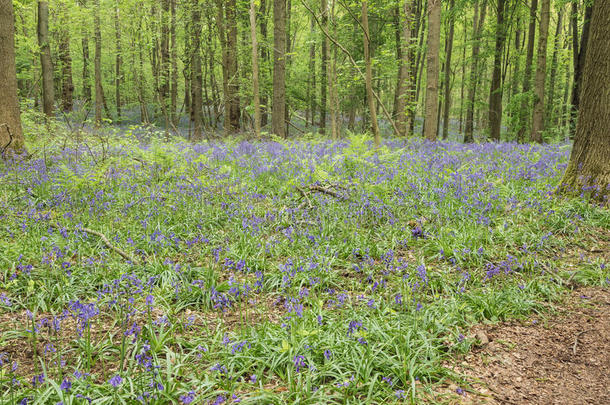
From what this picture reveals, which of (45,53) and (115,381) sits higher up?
(45,53)

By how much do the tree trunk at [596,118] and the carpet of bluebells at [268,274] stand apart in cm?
41

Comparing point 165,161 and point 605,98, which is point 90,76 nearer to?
point 165,161

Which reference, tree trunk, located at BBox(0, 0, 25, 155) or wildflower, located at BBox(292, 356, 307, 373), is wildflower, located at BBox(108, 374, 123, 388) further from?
tree trunk, located at BBox(0, 0, 25, 155)

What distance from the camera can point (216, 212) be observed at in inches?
211

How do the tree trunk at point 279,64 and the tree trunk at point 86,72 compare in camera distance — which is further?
the tree trunk at point 86,72

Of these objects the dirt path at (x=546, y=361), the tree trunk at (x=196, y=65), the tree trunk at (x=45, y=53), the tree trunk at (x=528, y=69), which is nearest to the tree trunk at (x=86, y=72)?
the tree trunk at (x=45, y=53)

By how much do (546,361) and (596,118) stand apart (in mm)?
4348

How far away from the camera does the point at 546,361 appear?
2693 mm

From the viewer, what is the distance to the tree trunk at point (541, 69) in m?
13.0

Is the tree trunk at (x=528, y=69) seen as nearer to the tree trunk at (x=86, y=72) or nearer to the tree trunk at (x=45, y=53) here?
the tree trunk at (x=45, y=53)

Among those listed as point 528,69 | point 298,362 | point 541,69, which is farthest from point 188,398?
point 528,69

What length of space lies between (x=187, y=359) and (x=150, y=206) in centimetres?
319

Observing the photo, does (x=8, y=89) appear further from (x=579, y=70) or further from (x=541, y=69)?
(x=579, y=70)

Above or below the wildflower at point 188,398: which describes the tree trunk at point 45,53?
above
